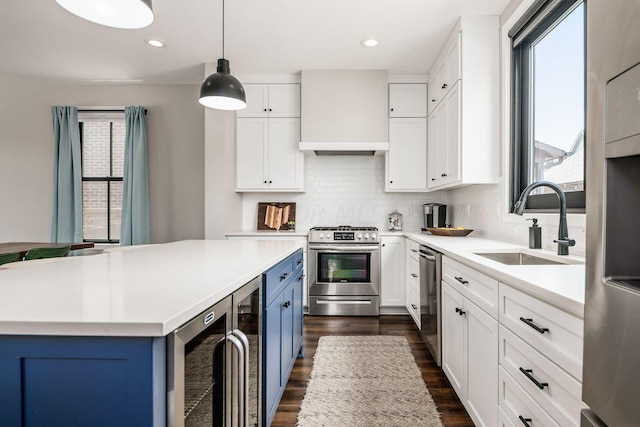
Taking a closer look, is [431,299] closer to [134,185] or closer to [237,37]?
[237,37]

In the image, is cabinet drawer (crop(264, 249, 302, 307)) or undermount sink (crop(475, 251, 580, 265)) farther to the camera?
undermount sink (crop(475, 251, 580, 265))

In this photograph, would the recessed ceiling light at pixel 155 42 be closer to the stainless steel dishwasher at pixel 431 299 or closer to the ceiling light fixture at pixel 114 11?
the ceiling light fixture at pixel 114 11

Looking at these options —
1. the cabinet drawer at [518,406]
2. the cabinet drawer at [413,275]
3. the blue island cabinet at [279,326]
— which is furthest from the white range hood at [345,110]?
the cabinet drawer at [518,406]

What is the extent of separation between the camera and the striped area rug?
182cm

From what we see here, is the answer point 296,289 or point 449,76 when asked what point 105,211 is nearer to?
point 296,289

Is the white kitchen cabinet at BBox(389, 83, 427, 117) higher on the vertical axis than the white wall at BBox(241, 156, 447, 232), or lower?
higher

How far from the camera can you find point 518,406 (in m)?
1.23

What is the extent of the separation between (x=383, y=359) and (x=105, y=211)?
13.0 ft

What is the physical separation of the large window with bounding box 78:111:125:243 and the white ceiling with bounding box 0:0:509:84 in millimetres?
672

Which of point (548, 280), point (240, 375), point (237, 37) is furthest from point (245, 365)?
point (237, 37)

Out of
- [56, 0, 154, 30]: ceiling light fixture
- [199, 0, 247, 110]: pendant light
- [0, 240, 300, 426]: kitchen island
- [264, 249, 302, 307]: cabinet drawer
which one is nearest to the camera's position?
[0, 240, 300, 426]: kitchen island

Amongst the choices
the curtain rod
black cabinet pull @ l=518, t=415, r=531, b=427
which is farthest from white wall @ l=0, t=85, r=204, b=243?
black cabinet pull @ l=518, t=415, r=531, b=427

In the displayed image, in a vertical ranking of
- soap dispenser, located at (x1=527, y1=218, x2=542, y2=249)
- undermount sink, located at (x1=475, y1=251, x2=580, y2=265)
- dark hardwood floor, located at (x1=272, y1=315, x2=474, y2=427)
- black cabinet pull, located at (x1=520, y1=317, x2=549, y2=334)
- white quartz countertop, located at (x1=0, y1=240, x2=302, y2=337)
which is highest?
soap dispenser, located at (x1=527, y1=218, x2=542, y2=249)

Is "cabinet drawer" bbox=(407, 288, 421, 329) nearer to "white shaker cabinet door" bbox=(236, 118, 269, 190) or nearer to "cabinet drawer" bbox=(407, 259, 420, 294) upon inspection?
"cabinet drawer" bbox=(407, 259, 420, 294)
